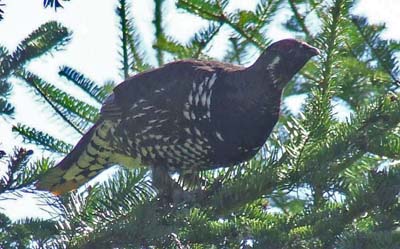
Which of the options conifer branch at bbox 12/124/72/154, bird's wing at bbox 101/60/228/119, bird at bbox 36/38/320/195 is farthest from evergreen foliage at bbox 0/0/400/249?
bird's wing at bbox 101/60/228/119

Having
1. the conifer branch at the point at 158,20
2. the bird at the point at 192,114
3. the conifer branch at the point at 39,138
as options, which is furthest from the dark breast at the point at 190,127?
the conifer branch at the point at 39,138

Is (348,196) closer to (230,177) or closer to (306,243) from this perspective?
(306,243)

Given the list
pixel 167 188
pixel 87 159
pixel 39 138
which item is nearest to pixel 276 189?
pixel 167 188

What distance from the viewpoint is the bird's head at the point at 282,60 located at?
3.62m

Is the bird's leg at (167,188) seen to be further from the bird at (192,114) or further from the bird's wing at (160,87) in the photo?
the bird's wing at (160,87)

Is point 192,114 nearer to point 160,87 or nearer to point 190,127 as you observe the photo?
point 190,127

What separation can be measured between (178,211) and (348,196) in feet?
2.15

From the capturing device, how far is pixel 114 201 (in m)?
2.94

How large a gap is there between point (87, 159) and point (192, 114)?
76 cm

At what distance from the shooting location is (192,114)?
372cm

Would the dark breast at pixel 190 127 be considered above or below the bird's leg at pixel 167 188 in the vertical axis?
above

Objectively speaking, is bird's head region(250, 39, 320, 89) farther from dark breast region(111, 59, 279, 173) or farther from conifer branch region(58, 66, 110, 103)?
conifer branch region(58, 66, 110, 103)

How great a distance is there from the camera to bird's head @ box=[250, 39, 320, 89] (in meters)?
3.62

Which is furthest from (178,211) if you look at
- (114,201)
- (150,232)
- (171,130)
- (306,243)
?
(171,130)
